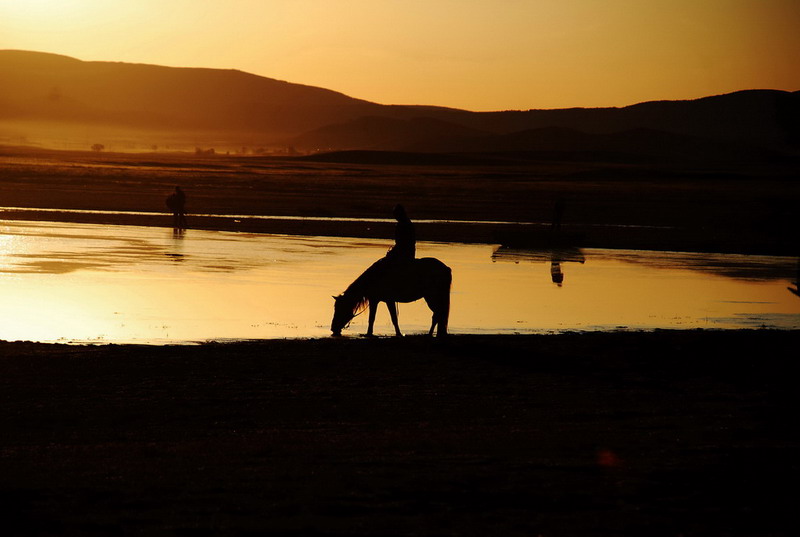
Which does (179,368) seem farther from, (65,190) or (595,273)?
(65,190)

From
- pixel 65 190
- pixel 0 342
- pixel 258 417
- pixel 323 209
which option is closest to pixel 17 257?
pixel 0 342

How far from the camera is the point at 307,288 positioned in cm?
2412

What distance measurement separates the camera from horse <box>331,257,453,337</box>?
1670cm

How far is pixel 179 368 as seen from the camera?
13.6m

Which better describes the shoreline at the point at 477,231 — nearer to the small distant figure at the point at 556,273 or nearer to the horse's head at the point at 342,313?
the small distant figure at the point at 556,273

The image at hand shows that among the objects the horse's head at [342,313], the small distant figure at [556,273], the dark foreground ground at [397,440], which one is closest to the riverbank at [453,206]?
the small distant figure at [556,273]

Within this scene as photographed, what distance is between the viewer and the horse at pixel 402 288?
16703 millimetres

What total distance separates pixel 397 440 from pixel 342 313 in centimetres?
729

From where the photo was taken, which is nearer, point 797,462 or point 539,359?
point 797,462

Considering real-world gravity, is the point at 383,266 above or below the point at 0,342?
above

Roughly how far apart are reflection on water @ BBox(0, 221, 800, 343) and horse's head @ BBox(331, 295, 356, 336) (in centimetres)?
50

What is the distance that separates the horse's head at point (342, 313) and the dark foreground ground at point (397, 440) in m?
1.28

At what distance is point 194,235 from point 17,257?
10786 millimetres

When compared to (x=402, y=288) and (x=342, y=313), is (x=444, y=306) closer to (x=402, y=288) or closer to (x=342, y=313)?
(x=402, y=288)
